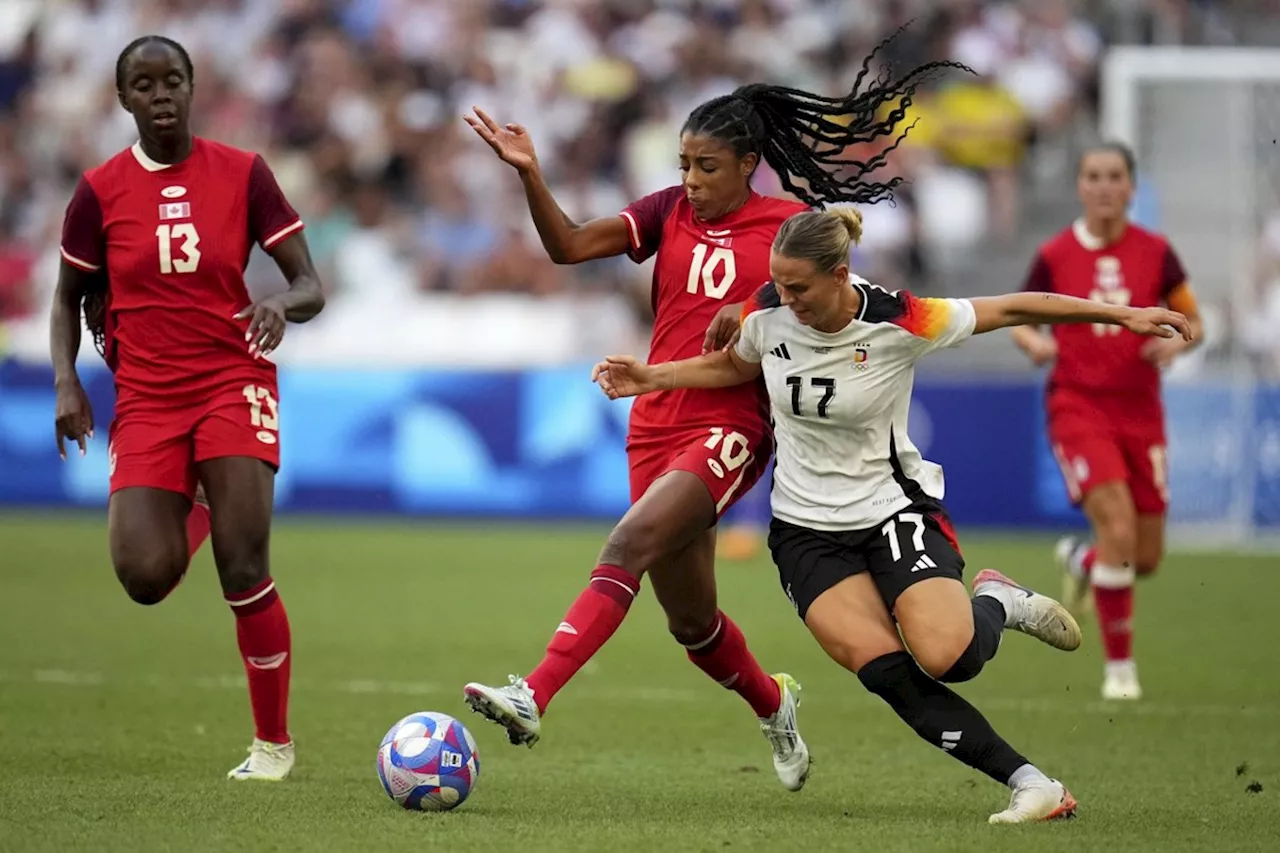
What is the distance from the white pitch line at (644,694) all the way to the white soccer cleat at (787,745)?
2.18 metres

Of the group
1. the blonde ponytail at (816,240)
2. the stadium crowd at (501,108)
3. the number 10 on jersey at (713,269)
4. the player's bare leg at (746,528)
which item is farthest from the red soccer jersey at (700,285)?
the stadium crowd at (501,108)

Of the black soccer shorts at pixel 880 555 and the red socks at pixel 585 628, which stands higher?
the black soccer shorts at pixel 880 555

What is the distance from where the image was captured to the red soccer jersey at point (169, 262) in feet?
24.5

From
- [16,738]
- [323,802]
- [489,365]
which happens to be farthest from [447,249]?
[323,802]

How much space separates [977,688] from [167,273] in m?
5.03

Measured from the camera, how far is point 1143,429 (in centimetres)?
1056

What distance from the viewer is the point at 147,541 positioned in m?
7.23

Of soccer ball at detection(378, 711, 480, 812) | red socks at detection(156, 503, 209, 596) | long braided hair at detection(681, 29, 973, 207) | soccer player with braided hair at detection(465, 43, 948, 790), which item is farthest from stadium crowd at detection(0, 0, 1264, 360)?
soccer ball at detection(378, 711, 480, 812)

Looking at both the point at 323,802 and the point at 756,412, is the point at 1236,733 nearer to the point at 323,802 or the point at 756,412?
the point at 756,412

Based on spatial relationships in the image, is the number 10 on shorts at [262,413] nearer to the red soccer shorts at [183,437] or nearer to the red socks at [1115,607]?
the red soccer shorts at [183,437]

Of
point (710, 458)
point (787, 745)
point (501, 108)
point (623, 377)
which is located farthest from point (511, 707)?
point (501, 108)

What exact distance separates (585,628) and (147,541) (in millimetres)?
1666

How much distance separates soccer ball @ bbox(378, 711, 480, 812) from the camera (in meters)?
6.65

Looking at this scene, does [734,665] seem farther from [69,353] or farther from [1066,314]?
[69,353]
